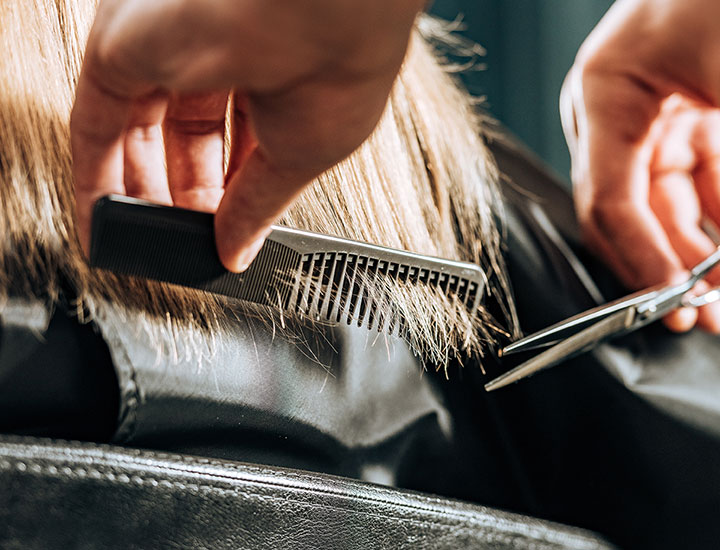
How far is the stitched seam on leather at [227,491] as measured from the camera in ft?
1.16

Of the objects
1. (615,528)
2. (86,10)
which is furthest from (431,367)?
(86,10)

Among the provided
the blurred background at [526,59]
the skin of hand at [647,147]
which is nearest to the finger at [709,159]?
the skin of hand at [647,147]

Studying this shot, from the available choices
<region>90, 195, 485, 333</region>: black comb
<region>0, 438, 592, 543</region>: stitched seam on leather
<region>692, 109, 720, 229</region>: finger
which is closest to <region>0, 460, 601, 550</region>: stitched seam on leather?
<region>0, 438, 592, 543</region>: stitched seam on leather

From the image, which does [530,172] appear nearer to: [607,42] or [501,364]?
[607,42]

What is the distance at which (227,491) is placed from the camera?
393 mm

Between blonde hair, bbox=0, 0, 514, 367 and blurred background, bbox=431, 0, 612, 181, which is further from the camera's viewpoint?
blurred background, bbox=431, 0, 612, 181

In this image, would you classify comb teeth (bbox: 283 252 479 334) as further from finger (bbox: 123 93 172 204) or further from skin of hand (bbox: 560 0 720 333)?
skin of hand (bbox: 560 0 720 333)

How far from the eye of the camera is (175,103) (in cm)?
40

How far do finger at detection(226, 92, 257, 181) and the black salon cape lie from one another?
0.12 meters

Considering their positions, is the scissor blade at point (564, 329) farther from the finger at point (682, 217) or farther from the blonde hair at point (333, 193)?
the finger at point (682, 217)

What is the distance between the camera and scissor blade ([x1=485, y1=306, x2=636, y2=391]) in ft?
1.66

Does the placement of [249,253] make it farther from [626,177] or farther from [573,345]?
[626,177]

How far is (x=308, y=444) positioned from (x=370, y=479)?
0.07 m

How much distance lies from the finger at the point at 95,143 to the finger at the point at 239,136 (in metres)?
0.06
